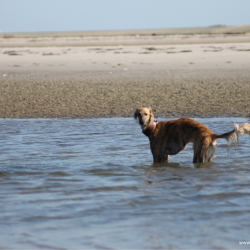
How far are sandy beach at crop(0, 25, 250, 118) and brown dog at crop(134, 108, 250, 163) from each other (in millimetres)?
4979

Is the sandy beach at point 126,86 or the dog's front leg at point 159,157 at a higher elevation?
the sandy beach at point 126,86

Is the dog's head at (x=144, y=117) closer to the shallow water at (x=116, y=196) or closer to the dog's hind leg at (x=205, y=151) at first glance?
the shallow water at (x=116, y=196)

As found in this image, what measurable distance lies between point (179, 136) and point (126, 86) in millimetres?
10142

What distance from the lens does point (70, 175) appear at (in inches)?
271

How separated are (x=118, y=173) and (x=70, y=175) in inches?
31.4

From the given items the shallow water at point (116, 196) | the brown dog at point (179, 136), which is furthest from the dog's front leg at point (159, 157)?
the shallow water at point (116, 196)

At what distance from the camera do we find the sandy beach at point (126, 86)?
528 inches

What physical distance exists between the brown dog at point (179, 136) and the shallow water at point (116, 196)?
0.27 m

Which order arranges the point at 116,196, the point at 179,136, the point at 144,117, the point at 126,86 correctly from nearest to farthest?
the point at 116,196, the point at 179,136, the point at 144,117, the point at 126,86

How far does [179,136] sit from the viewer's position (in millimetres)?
7258

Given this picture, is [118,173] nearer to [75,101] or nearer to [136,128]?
[136,128]

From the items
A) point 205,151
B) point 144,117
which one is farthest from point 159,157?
point 205,151

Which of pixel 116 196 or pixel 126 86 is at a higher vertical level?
pixel 126 86

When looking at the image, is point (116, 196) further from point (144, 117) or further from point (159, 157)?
point (144, 117)
